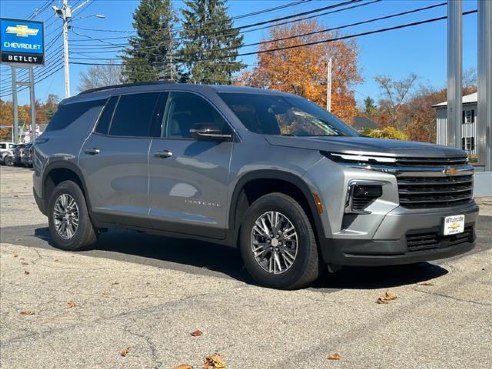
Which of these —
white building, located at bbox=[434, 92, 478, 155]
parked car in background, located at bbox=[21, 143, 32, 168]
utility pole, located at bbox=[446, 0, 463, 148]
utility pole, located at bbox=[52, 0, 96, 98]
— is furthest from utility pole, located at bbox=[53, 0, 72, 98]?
white building, located at bbox=[434, 92, 478, 155]

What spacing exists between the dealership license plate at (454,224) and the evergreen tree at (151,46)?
5029 centimetres

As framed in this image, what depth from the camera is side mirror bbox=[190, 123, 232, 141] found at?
5820 millimetres

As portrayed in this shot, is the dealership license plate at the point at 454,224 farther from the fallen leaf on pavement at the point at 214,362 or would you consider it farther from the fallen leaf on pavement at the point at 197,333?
the fallen leaf on pavement at the point at 214,362

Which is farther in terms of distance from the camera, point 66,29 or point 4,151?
point 4,151

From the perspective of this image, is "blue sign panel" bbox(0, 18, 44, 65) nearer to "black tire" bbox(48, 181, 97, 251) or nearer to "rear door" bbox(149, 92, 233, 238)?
"black tire" bbox(48, 181, 97, 251)

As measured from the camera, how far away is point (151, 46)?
58.6 meters

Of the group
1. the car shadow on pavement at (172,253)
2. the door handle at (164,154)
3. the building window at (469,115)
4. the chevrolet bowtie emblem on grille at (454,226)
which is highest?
the building window at (469,115)

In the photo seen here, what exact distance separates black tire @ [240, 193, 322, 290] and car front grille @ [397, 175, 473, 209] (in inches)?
34.1

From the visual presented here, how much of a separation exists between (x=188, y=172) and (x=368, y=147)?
195 centimetres

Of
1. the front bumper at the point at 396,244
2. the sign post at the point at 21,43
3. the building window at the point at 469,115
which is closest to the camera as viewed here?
the front bumper at the point at 396,244

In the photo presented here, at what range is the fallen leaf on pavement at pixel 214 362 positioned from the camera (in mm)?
3732

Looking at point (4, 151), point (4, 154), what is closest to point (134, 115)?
point (4, 154)

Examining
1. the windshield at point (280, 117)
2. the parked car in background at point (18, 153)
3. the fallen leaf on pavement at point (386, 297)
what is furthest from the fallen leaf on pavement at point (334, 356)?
the parked car in background at point (18, 153)

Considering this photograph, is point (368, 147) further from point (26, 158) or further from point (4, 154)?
point (4, 154)
